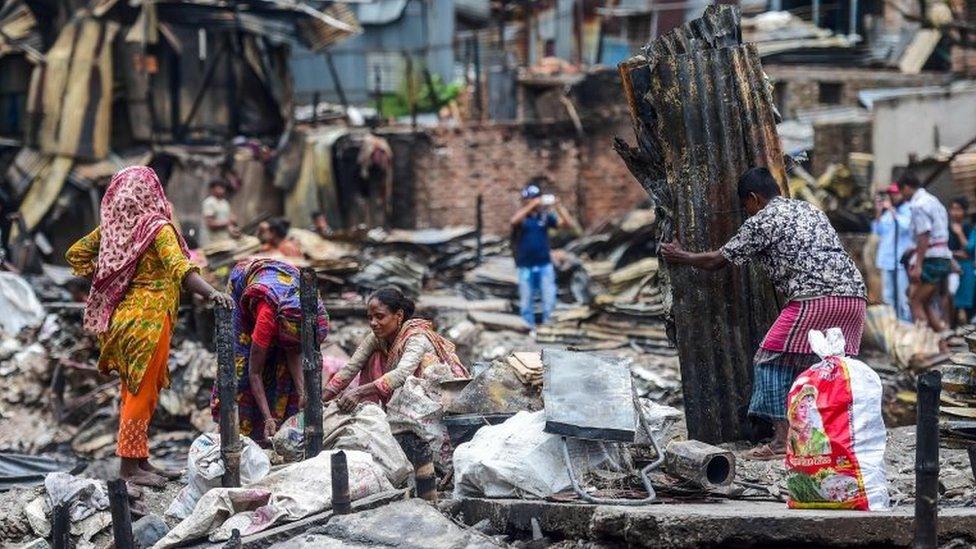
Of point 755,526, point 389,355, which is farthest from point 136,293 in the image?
point 755,526

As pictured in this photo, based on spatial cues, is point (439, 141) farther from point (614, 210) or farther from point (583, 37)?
point (583, 37)

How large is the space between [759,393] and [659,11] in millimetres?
23538

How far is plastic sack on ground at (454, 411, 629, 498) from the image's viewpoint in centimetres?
670

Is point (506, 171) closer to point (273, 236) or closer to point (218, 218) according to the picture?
point (218, 218)

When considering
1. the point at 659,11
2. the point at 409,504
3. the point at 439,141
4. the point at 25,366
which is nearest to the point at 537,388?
the point at 409,504

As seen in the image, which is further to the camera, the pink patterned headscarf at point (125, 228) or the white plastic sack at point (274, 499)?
the pink patterned headscarf at point (125, 228)

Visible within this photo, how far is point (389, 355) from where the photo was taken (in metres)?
8.23

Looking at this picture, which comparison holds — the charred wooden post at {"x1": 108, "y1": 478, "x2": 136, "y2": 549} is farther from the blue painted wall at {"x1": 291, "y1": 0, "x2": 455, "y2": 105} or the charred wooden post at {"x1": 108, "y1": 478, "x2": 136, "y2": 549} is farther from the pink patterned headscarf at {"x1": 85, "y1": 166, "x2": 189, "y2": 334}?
the blue painted wall at {"x1": 291, "y1": 0, "x2": 455, "y2": 105}

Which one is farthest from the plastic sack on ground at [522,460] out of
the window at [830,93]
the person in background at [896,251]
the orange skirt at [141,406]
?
the window at [830,93]

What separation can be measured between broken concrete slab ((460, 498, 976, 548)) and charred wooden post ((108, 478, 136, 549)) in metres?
1.84

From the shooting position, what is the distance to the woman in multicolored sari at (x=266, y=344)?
8305 mm

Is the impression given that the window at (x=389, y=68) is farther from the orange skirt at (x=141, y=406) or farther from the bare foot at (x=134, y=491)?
the bare foot at (x=134, y=491)

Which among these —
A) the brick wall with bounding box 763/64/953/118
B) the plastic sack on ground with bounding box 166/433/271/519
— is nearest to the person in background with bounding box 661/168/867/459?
the plastic sack on ground with bounding box 166/433/271/519

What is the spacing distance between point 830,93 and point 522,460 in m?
20.9
